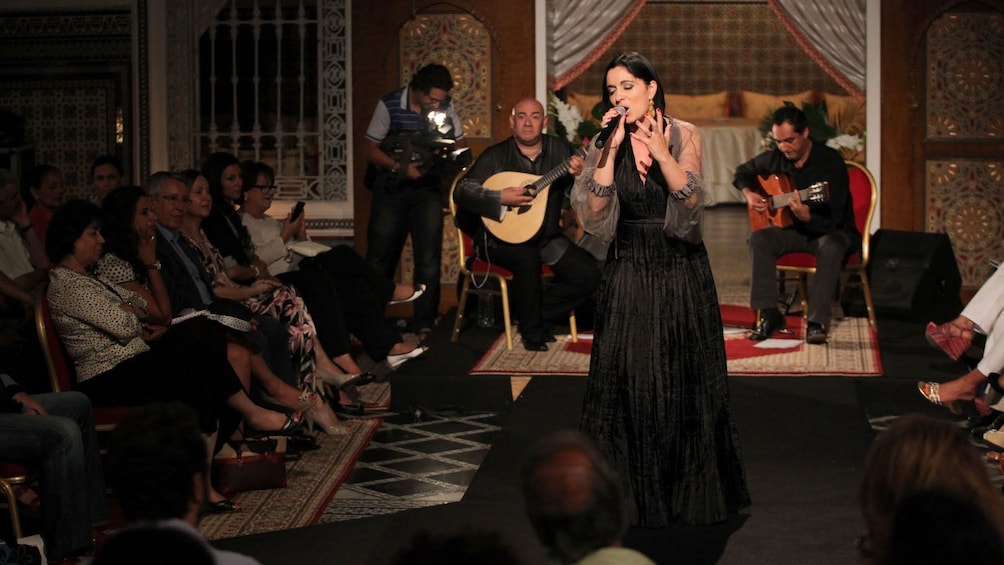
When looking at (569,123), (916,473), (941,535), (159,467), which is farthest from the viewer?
(569,123)

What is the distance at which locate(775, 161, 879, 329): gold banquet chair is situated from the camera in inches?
287

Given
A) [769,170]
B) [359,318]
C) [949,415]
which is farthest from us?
[769,170]

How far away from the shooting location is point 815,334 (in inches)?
279

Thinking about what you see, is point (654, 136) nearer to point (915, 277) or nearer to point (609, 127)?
point (609, 127)

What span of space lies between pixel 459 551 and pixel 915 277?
19.6 ft

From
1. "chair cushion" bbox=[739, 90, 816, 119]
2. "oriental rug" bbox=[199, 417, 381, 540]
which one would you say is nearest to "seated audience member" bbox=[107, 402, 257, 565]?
"oriental rug" bbox=[199, 417, 381, 540]

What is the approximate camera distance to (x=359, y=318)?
670 centimetres

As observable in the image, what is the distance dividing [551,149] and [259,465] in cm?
259

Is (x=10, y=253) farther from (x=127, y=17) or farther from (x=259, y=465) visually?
(x=127, y=17)

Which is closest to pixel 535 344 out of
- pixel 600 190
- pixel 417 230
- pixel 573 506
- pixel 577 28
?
pixel 417 230

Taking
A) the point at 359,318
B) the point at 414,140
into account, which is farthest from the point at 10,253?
the point at 414,140

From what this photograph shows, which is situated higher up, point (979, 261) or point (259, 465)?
point (979, 261)

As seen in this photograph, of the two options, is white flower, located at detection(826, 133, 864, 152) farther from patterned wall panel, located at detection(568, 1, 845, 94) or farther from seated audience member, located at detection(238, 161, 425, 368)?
patterned wall panel, located at detection(568, 1, 845, 94)

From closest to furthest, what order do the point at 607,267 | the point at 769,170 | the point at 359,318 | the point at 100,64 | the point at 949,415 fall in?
the point at 607,267
the point at 949,415
the point at 359,318
the point at 769,170
the point at 100,64
